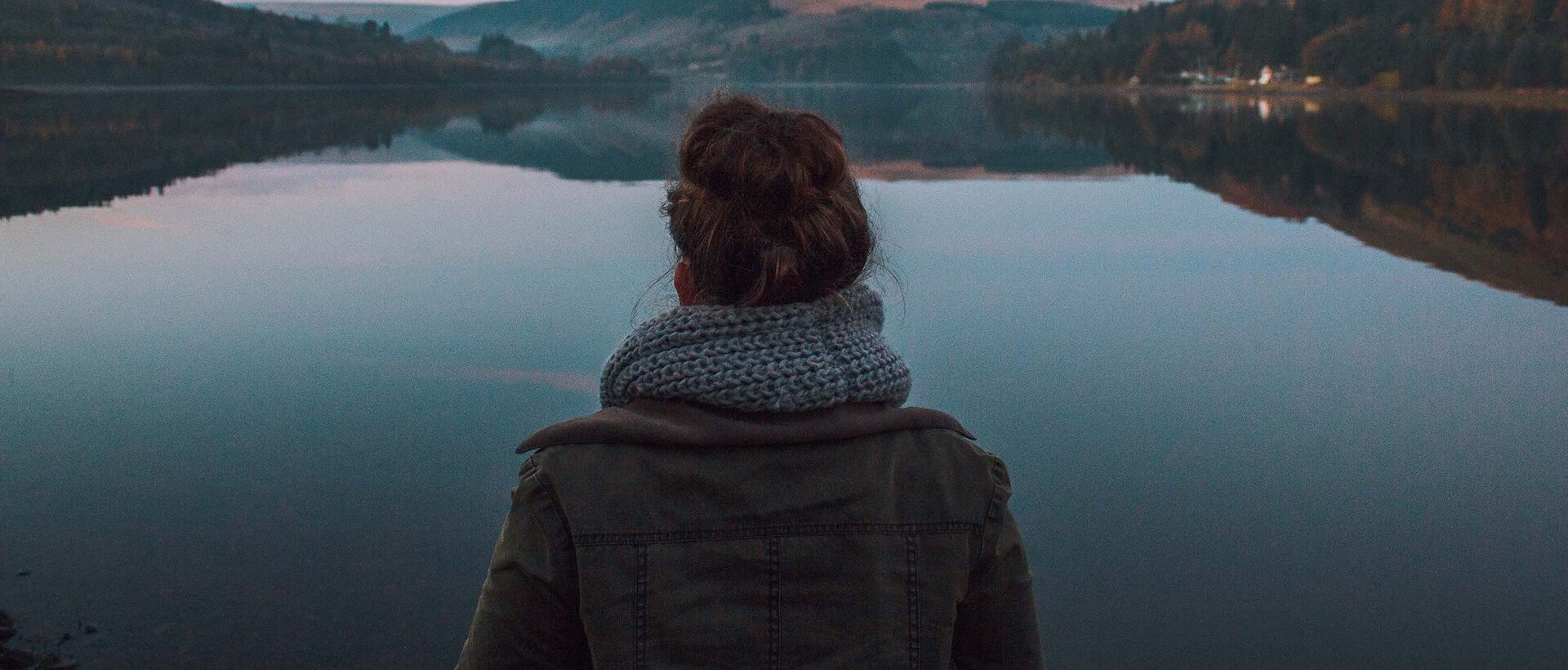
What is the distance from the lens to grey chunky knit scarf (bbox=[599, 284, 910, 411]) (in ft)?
6.40

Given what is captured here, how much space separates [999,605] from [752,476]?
0.52m

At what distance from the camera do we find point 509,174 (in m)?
26.3

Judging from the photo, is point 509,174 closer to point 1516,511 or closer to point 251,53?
point 1516,511

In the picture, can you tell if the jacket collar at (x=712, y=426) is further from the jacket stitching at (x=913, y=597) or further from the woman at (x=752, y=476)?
the jacket stitching at (x=913, y=597)

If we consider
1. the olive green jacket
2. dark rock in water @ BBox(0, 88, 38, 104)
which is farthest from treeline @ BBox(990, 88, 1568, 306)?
dark rock in water @ BBox(0, 88, 38, 104)

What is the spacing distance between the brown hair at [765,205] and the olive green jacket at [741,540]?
7.8 inches

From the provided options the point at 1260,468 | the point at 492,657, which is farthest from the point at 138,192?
the point at 492,657

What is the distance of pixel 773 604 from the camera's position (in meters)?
2.05

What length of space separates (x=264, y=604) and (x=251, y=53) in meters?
129

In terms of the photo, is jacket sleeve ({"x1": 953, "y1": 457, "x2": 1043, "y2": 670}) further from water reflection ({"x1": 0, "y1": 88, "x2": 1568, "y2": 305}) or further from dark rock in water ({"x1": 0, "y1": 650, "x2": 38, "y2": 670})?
dark rock in water ({"x1": 0, "y1": 650, "x2": 38, "y2": 670})

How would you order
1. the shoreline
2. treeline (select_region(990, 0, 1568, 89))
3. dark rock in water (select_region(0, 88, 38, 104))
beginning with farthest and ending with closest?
treeline (select_region(990, 0, 1568, 89))
the shoreline
dark rock in water (select_region(0, 88, 38, 104))

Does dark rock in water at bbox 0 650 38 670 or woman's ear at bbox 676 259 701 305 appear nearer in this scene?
woman's ear at bbox 676 259 701 305

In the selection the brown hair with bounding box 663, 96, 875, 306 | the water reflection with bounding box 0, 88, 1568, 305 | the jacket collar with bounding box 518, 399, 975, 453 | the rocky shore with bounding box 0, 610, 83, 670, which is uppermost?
the brown hair with bounding box 663, 96, 875, 306

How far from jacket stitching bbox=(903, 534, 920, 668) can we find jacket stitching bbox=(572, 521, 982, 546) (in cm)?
2
